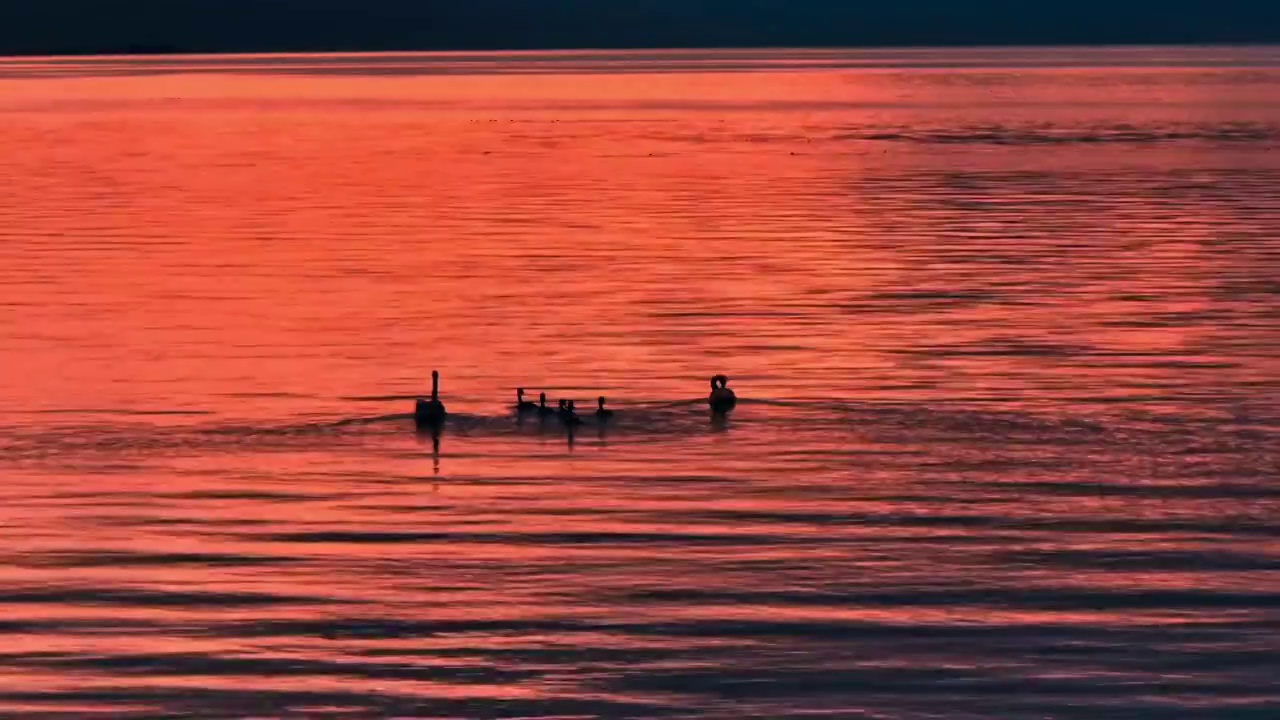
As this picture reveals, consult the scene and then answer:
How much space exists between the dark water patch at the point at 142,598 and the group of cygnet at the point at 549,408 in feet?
25.0

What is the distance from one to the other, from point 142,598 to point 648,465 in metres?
7.04

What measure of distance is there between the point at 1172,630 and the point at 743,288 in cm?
2345

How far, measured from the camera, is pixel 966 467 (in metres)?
24.4

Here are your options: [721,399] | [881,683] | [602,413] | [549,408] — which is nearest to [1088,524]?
[881,683]

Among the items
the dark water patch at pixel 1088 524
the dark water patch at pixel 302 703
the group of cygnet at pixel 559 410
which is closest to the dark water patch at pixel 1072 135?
the group of cygnet at pixel 559 410

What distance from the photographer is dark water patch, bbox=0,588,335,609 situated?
61.8ft

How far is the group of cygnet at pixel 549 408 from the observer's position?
2673cm

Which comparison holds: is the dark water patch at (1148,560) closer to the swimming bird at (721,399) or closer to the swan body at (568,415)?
the swimming bird at (721,399)

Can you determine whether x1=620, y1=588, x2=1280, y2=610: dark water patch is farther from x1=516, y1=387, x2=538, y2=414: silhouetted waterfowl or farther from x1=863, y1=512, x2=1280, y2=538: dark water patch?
x1=516, y1=387, x2=538, y2=414: silhouetted waterfowl

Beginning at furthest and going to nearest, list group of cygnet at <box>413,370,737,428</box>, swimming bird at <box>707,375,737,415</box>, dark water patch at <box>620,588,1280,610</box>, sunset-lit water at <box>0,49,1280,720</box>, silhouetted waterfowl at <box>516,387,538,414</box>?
silhouetted waterfowl at <box>516,387,538,414</box> < swimming bird at <box>707,375,737,415</box> < group of cygnet at <box>413,370,737,428</box> < dark water patch at <box>620,588,1280,610</box> < sunset-lit water at <box>0,49,1280,720</box>

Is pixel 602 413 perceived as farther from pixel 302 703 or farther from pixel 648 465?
pixel 302 703

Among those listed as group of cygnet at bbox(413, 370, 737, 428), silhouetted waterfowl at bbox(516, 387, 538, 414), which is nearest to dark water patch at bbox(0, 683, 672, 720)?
group of cygnet at bbox(413, 370, 737, 428)

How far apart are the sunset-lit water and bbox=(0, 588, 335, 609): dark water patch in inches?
2.5

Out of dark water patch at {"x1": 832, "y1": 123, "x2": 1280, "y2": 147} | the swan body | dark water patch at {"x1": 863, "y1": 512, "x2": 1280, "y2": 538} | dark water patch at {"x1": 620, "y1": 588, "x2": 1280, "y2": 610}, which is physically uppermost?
dark water patch at {"x1": 832, "y1": 123, "x2": 1280, "y2": 147}
